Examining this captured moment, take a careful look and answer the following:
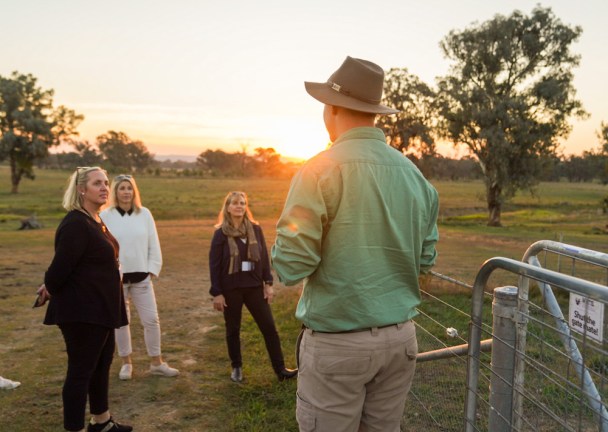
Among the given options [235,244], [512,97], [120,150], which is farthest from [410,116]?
[120,150]

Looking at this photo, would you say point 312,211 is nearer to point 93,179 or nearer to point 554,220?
point 93,179

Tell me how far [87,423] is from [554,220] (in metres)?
36.6

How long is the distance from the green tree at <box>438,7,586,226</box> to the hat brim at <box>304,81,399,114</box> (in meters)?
30.1

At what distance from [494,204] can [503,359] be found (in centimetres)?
3147

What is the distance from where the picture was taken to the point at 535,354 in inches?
229

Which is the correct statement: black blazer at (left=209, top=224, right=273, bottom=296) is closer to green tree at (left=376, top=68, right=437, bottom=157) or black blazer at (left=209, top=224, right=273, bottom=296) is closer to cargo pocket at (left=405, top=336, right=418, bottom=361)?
cargo pocket at (left=405, top=336, right=418, bottom=361)

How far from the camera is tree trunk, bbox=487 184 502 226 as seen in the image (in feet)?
104

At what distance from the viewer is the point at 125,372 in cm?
524

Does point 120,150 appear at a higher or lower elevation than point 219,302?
higher

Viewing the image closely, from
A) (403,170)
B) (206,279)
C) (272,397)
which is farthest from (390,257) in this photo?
(206,279)

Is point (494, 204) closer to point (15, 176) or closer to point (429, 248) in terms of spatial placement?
point (429, 248)

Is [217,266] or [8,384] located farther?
[217,266]

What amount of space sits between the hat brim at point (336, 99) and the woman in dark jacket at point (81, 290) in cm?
223

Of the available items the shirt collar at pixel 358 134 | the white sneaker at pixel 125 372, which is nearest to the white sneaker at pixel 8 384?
the white sneaker at pixel 125 372
